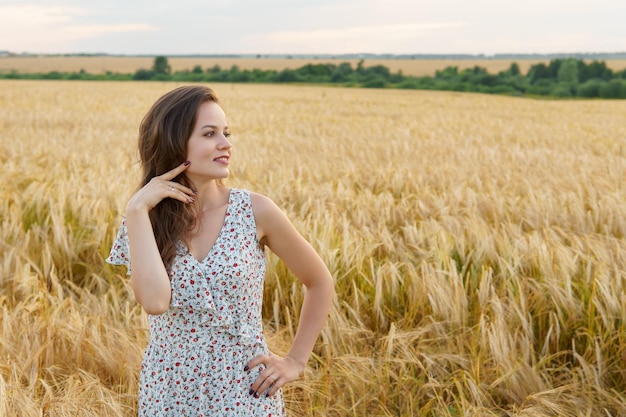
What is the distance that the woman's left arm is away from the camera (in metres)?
1.71

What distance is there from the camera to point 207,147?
1.65m

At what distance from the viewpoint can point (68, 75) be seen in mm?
55312

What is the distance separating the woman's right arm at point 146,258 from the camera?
5.11 ft

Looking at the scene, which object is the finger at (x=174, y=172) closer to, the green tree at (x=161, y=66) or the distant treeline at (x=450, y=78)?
the distant treeline at (x=450, y=78)

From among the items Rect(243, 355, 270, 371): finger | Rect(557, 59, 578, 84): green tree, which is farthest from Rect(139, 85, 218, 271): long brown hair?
Rect(557, 59, 578, 84): green tree

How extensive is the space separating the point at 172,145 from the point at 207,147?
0.28ft

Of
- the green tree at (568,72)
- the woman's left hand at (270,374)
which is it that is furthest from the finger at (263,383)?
the green tree at (568,72)

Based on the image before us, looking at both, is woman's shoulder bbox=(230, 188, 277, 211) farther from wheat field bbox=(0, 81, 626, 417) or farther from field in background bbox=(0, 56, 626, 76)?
field in background bbox=(0, 56, 626, 76)

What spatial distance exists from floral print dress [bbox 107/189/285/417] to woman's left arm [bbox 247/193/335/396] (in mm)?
33

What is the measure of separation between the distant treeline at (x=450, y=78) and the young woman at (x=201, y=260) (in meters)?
48.3

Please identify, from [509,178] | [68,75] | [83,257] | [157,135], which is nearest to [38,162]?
[83,257]

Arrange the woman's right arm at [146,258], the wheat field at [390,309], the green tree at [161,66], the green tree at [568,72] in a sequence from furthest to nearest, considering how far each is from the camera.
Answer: the green tree at [161,66]
the green tree at [568,72]
the wheat field at [390,309]
the woman's right arm at [146,258]

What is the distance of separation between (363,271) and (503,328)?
0.77 m

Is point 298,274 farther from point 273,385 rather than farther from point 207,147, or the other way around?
point 207,147
